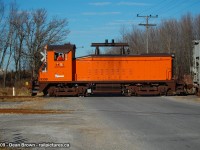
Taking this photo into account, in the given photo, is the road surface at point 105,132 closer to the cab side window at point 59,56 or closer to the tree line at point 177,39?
the cab side window at point 59,56

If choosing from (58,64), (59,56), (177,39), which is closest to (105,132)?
(58,64)

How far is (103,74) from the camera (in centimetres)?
2941

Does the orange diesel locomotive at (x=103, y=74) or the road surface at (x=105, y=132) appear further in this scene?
the orange diesel locomotive at (x=103, y=74)

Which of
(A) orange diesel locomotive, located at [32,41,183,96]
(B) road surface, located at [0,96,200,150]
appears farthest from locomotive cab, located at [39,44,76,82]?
(B) road surface, located at [0,96,200,150]

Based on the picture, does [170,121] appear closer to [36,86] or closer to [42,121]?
[42,121]

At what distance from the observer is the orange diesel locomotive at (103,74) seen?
28.9 m

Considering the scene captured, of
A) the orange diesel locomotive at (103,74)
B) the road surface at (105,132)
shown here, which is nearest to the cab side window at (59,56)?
the orange diesel locomotive at (103,74)

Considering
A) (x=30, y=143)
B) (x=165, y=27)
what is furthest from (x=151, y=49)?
(x=30, y=143)

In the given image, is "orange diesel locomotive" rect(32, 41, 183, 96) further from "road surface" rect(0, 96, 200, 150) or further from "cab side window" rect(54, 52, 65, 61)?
"road surface" rect(0, 96, 200, 150)

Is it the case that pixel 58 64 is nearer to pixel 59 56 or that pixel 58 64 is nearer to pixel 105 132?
pixel 59 56

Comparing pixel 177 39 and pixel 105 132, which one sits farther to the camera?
pixel 177 39

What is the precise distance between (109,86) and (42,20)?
3342cm

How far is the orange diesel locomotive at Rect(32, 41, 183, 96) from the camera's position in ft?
94.8

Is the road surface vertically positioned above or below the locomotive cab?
below
